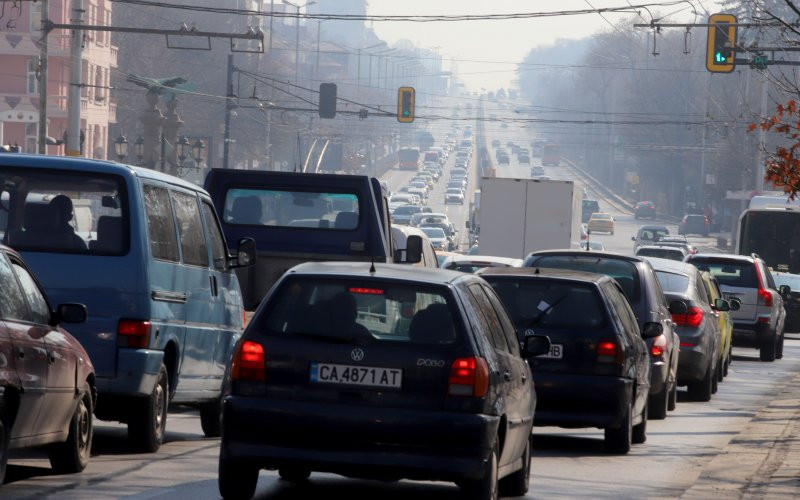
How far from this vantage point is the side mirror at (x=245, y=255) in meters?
13.1

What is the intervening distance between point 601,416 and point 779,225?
3410 cm

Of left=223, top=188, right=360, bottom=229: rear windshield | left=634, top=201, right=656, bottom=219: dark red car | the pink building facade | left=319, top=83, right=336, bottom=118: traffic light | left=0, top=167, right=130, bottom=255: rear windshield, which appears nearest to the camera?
left=0, top=167, right=130, bottom=255: rear windshield

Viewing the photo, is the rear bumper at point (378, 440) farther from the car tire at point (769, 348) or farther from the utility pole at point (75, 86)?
the utility pole at point (75, 86)

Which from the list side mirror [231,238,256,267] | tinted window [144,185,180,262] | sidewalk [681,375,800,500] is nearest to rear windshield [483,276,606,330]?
sidewalk [681,375,800,500]

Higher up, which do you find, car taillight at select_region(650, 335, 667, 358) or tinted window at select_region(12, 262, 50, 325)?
tinted window at select_region(12, 262, 50, 325)

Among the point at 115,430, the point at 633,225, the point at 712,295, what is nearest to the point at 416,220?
Result: the point at 633,225

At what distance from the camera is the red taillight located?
28.3ft

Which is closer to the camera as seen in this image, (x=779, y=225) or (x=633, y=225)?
(x=779, y=225)

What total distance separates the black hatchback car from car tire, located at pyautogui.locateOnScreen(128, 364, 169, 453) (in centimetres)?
225

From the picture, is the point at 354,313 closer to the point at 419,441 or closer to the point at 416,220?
the point at 419,441

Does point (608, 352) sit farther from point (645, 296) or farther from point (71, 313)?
point (71, 313)

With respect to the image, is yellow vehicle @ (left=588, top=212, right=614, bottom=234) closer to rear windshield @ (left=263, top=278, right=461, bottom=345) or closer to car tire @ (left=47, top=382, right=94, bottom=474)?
car tire @ (left=47, top=382, right=94, bottom=474)

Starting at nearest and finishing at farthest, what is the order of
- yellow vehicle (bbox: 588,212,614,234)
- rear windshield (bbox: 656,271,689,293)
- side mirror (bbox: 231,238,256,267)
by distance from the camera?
side mirror (bbox: 231,238,256,267)
rear windshield (bbox: 656,271,689,293)
yellow vehicle (bbox: 588,212,614,234)

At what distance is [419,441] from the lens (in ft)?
27.8
